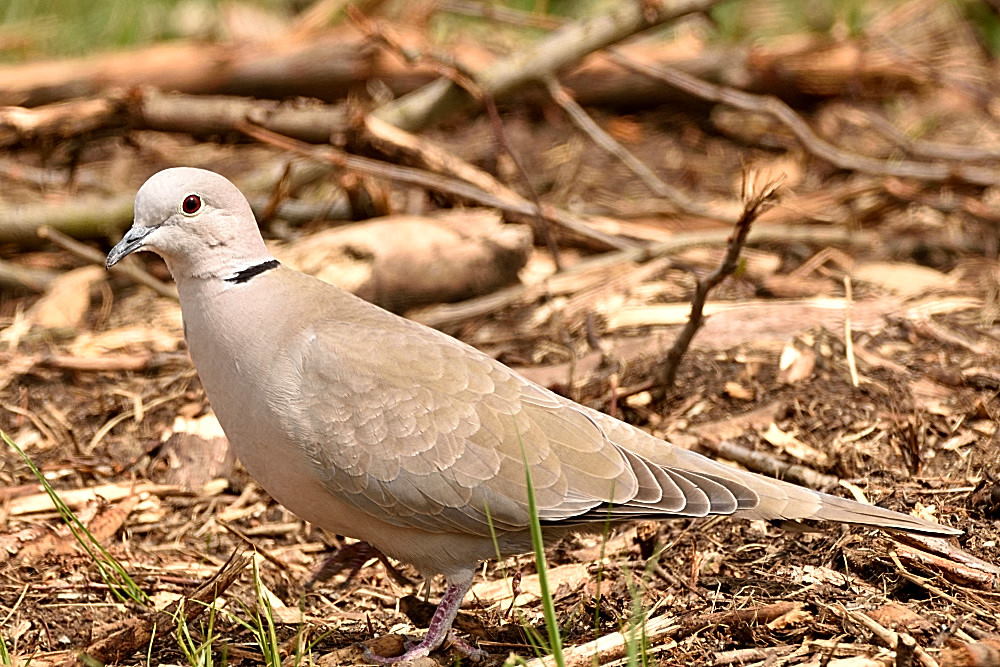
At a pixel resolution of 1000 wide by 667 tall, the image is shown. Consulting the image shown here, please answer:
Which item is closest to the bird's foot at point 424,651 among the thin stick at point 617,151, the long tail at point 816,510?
the long tail at point 816,510

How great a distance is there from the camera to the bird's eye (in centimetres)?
322

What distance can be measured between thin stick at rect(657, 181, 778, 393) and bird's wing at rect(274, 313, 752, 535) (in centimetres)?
77

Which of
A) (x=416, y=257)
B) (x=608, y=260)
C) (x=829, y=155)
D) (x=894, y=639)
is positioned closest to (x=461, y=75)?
(x=416, y=257)

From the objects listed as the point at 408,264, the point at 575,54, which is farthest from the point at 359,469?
the point at 575,54

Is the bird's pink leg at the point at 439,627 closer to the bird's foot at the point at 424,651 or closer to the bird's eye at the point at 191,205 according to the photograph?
the bird's foot at the point at 424,651

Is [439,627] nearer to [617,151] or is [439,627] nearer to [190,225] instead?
[190,225]

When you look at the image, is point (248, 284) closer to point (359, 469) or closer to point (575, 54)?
point (359, 469)

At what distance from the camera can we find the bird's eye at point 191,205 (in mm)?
3223

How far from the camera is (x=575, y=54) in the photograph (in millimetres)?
5824

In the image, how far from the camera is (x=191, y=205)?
3238 mm

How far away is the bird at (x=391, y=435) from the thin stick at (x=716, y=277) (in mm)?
712

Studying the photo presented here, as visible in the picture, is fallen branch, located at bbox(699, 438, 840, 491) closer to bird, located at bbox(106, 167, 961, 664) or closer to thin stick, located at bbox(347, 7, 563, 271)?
bird, located at bbox(106, 167, 961, 664)

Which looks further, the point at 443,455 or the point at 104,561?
the point at 104,561

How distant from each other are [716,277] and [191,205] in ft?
5.28
